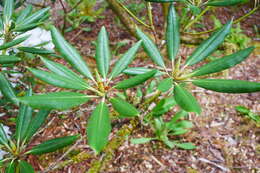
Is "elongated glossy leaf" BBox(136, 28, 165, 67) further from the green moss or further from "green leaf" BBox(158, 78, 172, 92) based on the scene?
the green moss

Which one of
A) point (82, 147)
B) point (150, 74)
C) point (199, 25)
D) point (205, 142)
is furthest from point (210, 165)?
point (199, 25)

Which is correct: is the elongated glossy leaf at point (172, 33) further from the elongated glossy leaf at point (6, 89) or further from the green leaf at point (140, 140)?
A: the green leaf at point (140, 140)

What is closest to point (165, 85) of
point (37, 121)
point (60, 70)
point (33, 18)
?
point (60, 70)

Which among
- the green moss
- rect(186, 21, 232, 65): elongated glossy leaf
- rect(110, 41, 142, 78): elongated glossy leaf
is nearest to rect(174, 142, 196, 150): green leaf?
the green moss

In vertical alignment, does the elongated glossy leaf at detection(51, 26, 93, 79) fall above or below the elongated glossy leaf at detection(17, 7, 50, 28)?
below

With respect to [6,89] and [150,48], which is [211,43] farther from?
[6,89]

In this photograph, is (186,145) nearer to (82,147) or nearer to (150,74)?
(82,147)
